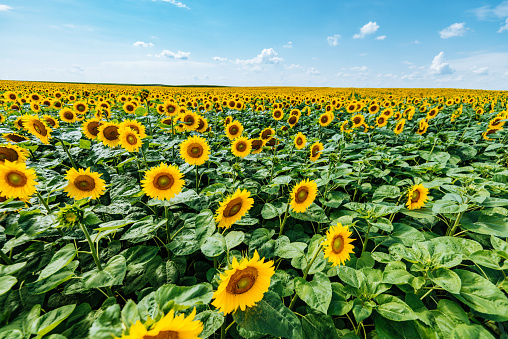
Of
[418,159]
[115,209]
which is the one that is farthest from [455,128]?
[115,209]

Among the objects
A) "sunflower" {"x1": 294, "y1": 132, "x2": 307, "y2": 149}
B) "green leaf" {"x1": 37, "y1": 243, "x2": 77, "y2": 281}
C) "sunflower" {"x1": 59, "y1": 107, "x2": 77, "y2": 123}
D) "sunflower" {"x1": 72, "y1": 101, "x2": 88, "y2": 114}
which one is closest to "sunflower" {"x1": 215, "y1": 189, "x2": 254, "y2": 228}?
"green leaf" {"x1": 37, "y1": 243, "x2": 77, "y2": 281}

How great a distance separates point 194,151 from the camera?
10.4ft

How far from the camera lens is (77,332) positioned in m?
1.42

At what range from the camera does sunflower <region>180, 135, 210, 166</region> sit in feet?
10.3

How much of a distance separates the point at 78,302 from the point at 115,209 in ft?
2.61

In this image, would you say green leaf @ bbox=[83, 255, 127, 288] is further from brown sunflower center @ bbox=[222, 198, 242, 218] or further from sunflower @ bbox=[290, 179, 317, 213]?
sunflower @ bbox=[290, 179, 317, 213]

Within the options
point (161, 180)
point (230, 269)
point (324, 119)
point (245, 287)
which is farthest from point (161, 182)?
point (324, 119)

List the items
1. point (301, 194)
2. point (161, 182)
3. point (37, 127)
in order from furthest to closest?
point (37, 127), point (301, 194), point (161, 182)

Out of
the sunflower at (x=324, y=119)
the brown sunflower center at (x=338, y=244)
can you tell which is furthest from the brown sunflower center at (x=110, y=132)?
the sunflower at (x=324, y=119)

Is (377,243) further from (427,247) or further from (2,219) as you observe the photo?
(2,219)

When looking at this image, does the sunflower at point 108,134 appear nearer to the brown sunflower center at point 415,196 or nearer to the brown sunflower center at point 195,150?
the brown sunflower center at point 195,150

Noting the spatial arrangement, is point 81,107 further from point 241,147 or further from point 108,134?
point 241,147

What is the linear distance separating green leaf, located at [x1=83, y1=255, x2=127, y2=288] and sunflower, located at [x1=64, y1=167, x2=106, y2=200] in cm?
108

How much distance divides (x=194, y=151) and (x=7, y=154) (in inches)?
78.6
